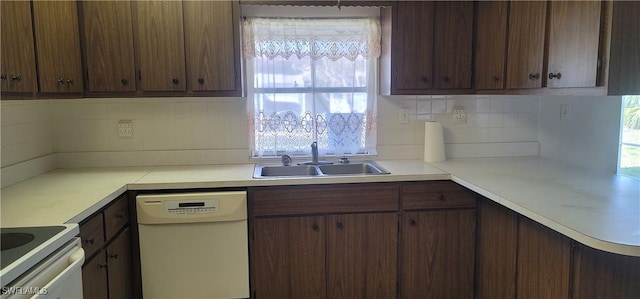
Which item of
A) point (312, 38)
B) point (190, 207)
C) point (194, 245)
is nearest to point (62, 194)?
point (190, 207)

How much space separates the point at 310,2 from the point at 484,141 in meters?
1.59

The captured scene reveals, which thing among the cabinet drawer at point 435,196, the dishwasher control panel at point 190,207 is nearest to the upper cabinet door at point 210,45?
the dishwasher control panel at point 190,207

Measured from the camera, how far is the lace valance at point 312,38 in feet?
9.40

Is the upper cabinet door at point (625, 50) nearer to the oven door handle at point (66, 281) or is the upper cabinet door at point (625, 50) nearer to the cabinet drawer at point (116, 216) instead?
the oven door handle at point (66, 281)

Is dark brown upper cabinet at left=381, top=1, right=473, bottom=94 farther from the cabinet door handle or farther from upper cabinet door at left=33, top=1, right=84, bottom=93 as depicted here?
upper cabinet door at left=33, top=1, right=84, bottom=93

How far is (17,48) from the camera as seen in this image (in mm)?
1994

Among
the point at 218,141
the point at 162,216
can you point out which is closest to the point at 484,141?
the point at 218,141

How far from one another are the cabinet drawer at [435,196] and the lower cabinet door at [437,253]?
1.7 inches

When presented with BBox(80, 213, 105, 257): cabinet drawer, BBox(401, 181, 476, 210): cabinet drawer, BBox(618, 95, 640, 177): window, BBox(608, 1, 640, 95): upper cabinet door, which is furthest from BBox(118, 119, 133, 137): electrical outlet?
BBox(618, 95, 640, 177): window

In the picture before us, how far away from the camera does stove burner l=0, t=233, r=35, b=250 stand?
4.74 feet

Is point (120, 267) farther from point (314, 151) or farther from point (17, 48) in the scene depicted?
point (314, 151)

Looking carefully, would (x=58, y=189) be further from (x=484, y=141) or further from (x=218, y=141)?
(x=484, y=141)

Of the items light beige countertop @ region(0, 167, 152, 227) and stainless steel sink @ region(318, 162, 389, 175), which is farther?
stainless steel sink @ region(318, 162, 389, 175)

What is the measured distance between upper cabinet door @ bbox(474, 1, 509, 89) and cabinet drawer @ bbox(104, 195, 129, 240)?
2230 mm
